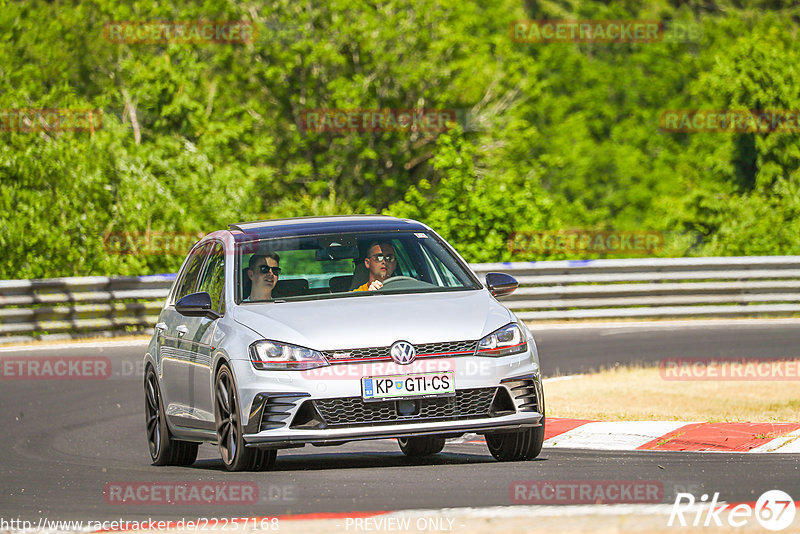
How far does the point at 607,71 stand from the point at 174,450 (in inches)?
2488

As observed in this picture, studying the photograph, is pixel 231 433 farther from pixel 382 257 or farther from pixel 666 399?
pixel 666 399

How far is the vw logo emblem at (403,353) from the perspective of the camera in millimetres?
8109

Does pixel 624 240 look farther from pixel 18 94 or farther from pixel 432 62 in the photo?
pixel 18 94

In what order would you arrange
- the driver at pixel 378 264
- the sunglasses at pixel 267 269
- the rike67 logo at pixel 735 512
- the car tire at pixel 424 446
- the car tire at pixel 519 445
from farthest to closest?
the car tire at pixel 424 446 < the driver at pixel 378 264 < the sunglasses at pixel 267 269 < the car tire at pixel 519 445 < the rike67 logo at pixel 735 512

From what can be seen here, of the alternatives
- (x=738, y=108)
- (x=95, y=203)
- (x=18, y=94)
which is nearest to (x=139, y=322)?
(x=95, y=203)

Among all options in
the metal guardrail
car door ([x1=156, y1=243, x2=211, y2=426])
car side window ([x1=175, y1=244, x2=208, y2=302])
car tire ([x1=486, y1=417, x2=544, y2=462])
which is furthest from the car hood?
the metal guardrail

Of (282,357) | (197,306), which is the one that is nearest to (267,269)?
(197,306)

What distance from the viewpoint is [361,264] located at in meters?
9.51

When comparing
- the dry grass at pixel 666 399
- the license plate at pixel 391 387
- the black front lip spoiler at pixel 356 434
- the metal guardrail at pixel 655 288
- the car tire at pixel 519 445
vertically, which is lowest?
the metal guardrail at pixel 655 288

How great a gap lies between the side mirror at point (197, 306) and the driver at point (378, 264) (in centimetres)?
98

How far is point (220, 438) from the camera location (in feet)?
28.7

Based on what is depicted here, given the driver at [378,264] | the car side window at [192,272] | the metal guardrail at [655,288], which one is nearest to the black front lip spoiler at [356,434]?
the driver at [378,264]

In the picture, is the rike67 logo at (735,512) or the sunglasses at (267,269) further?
the sunglasses at (267,269)

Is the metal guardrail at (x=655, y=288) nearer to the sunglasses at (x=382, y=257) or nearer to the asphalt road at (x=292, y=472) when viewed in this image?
the asphalt road at (x=292, y=472)
